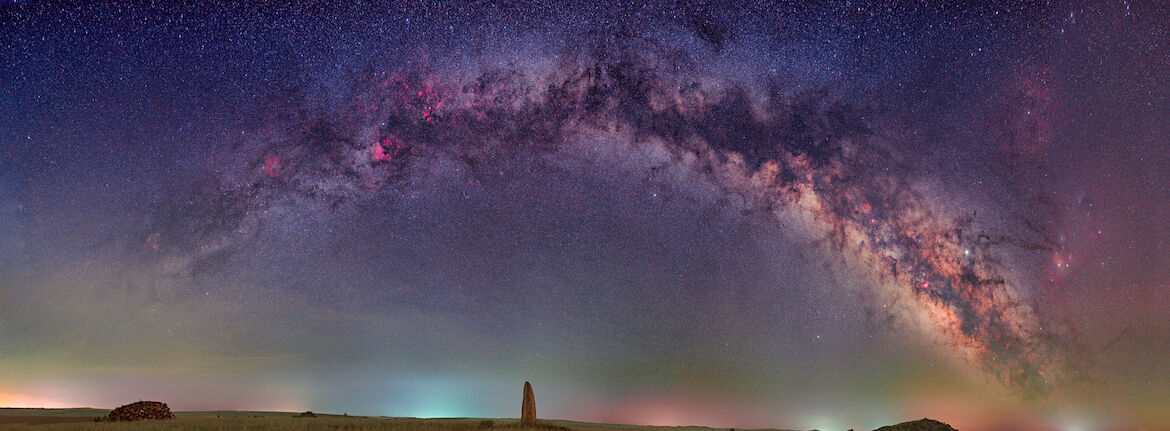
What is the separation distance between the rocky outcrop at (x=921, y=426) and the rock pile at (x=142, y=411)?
57855mm

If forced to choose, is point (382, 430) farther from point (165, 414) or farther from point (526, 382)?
point (165, 414)

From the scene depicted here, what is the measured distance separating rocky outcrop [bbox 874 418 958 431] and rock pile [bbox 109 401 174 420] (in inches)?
2278

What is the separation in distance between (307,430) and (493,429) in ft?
39.0

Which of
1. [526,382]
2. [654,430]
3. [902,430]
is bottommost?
[654,430]

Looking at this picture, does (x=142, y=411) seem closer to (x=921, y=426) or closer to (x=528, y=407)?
(x=528, y=407)

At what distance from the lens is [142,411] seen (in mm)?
48844

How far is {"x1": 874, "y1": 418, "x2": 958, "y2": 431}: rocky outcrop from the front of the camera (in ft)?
184

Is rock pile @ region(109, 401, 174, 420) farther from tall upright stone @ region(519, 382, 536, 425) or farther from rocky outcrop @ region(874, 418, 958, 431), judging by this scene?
Result: rocky outcrop @ region(874, 418, 958, 431)

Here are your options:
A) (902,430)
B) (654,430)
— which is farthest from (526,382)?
(654,430)

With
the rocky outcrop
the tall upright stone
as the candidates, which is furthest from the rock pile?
the rocky outcrop

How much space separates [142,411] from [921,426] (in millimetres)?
61283

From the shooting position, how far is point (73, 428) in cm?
3725

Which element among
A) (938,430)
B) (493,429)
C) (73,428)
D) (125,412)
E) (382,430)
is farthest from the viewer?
(938,430)

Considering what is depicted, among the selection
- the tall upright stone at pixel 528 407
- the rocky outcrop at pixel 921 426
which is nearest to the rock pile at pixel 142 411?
the tall upright stone at pixel 528 407
